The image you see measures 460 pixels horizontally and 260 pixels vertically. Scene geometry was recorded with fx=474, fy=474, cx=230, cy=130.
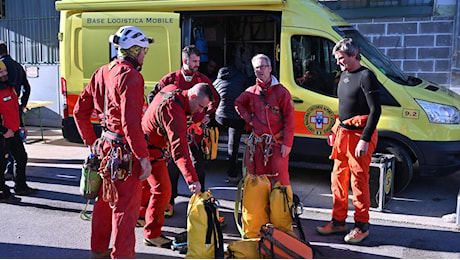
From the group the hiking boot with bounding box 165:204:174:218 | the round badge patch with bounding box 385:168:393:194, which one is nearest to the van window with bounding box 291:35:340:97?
the round badge patch with bounding box 385:168:393:194

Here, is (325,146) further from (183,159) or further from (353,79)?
(183,159)

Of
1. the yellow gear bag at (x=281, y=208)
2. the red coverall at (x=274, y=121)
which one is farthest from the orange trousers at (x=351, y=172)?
the yellow gear bag at (x=281, y=208)

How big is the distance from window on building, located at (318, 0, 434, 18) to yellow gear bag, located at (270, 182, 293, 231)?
606 centimetres

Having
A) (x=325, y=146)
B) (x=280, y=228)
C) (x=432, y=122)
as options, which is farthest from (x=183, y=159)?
(x=432, y=122)

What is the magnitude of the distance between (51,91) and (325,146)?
7055 mm

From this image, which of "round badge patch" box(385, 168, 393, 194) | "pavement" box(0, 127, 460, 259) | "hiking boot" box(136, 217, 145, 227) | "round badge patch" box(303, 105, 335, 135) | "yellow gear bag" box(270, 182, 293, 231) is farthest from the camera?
"round badge patch" box(303, 105, 335, 135)

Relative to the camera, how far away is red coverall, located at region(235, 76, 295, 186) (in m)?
4.41

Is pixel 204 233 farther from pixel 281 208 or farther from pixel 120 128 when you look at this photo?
pixel 120 128

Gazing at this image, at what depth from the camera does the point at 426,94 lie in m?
5.59

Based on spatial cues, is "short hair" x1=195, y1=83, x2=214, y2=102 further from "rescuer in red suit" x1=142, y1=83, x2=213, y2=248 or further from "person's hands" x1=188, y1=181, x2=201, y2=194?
"person's hands" x1=188, y1=181, x2=201, y2=194

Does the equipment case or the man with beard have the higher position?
the man with beard

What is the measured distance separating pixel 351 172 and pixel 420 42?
17.3 ft

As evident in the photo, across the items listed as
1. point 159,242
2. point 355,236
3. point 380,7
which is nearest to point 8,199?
point 159,242

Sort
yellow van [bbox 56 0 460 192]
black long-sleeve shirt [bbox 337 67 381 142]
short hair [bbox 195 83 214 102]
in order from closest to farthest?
short hair [bbox 195 83 214 102] → black long-sleeve shirt [bbox 337 67 381 142] → yellow van [bbox 56 0 460 192]
